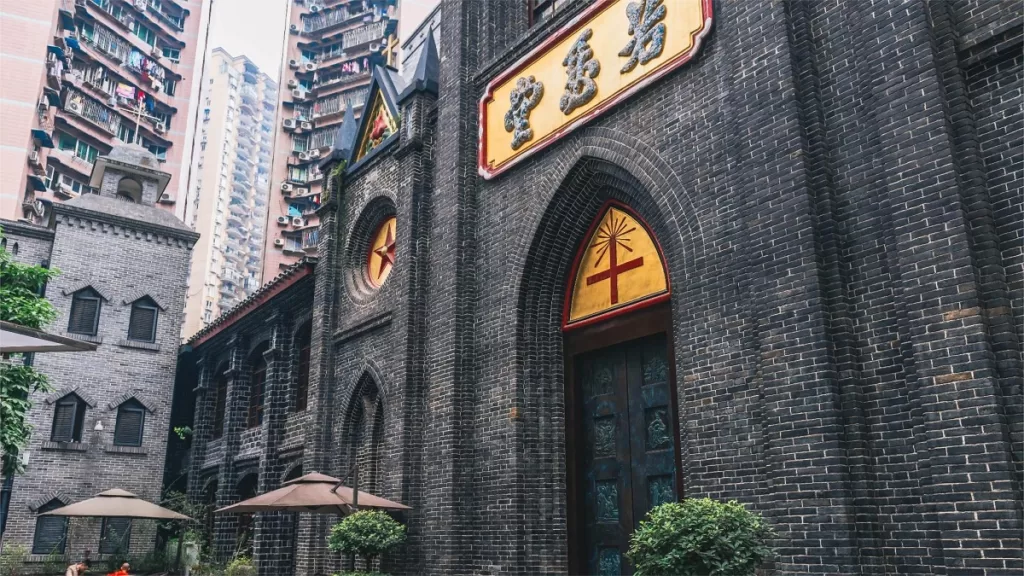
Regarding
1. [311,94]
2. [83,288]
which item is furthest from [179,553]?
[311,94]

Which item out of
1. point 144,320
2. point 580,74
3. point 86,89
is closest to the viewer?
point 580,74

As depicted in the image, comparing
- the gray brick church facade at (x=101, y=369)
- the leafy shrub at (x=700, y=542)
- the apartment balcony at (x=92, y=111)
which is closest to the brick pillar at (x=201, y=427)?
the gray brick church facade at (x=101, y=369)

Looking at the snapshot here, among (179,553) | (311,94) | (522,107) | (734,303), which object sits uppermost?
(311,94)

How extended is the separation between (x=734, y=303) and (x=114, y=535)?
787 inches

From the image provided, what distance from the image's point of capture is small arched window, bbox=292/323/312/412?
17.4 m

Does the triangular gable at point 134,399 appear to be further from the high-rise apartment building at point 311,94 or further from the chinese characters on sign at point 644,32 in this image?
the high-rise apartment building at point 311,94

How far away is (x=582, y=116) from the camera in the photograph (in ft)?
35.6

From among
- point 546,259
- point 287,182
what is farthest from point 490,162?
point 287,182

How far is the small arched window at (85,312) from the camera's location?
23.0 metres

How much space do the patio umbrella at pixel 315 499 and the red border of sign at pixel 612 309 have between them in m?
3.58

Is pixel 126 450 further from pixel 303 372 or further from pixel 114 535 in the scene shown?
pixel 303 372

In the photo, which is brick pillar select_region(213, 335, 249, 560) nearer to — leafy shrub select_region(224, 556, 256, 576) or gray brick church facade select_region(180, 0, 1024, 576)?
leafy shrub select_region(224, 556, 256, 576)

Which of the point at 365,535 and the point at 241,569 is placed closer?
the point at 365,535

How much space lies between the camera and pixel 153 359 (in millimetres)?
23938
